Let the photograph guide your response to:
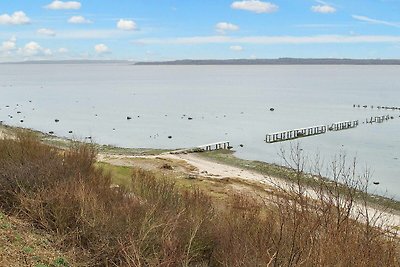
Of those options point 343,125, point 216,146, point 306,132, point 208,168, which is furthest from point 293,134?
point 208,168

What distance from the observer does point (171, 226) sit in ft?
43.1

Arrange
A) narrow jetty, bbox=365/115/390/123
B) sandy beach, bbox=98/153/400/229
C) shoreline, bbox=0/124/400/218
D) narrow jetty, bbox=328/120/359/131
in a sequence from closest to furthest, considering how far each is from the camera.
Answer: shoreline, bbox=0/124/400/218 → sandy beach, bbox=98/153/400/229 → narrow jetty, bbox=328/120/359/131 → narrow jetty, bbox=365/115/390/123

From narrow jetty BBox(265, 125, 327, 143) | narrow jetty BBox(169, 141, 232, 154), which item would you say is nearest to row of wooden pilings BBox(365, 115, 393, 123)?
narrow jetty BBox(265, 125, 327, 143)

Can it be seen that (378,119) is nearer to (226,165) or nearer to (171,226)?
(226,165)

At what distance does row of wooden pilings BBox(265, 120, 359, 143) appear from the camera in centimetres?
6203

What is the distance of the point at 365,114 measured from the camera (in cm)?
8850

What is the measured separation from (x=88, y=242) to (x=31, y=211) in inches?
93.6

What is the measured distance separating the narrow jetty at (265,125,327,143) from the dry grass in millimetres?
44207

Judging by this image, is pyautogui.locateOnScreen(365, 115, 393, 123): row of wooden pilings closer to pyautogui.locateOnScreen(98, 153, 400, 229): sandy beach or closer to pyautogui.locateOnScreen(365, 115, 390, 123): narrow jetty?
pyautogui.locateOnScreen(365, 115, 390, 123): narrow jetty

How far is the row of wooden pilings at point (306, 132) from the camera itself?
62.0 metres

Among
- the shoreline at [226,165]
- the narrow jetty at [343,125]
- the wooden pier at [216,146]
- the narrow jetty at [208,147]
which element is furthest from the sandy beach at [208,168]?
the narrow jetty at [343,125]

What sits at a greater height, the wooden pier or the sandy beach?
the sandy beach

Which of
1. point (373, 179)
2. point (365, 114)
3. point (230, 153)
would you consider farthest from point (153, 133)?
point (365, 114)

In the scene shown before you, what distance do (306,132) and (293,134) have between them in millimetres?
2342
